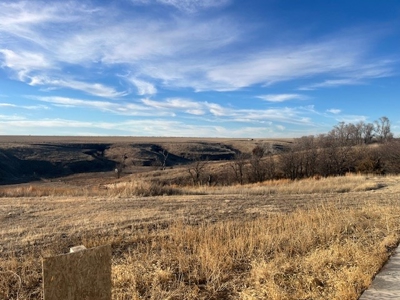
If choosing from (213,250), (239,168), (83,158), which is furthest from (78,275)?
(83,158)

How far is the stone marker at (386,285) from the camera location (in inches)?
188

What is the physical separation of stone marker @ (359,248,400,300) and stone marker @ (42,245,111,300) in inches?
131

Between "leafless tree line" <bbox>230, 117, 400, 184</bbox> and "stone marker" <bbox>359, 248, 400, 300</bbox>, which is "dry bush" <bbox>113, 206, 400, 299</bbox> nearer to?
"stone marker" <bbox>359, 248, 400, 300</bbox>

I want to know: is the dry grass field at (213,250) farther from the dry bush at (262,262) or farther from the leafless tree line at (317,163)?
the leafless tree line at (317,163)

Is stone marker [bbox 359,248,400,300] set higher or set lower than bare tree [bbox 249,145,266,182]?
higher

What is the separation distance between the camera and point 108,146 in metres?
123

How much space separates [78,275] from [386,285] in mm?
4275

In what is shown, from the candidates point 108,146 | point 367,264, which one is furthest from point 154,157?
point 367,264

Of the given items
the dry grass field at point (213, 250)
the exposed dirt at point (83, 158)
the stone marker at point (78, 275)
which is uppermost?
the stone marker at point (78, 275)

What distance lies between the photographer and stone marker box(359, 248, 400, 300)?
15.6ft

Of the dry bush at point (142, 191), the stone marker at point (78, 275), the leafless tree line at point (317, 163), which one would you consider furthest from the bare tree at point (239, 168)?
the stone marker at point (78, 275)

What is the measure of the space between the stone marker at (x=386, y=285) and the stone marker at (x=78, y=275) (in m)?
3.32

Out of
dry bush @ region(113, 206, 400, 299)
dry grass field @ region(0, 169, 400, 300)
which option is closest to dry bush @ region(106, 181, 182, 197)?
dry grass field @ region(0, 169, 400, 300)

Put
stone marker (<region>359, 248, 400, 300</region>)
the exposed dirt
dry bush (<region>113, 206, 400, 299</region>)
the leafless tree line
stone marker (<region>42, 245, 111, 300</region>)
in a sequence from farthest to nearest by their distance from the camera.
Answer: the exposed dirt → the leafless tree line → dry bush (<region>113, 206, 400, 299</region>) → stone marker (<region>359, 248, 400, 300</region>) → stone marker (<region>42, 245, 111, 300</region>)
